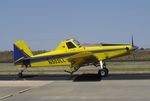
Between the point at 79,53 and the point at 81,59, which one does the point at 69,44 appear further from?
the point at 81,59

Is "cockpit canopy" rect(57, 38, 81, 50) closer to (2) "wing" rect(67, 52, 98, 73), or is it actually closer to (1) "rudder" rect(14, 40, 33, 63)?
(2) "wing" rect(67, 52, 98, 73)

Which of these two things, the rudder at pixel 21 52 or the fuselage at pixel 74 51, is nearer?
the fuselage at pixel 74 51

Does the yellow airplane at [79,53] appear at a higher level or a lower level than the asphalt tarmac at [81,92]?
higher

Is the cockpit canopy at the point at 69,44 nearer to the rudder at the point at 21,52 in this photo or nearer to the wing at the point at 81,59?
the wing at the point at 81,59

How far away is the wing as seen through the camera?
2393 centimetres

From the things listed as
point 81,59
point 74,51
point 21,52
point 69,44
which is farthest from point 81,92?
point 21,52

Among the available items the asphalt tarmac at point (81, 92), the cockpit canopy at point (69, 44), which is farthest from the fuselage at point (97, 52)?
the asphalt tarmac at point (81, 92)

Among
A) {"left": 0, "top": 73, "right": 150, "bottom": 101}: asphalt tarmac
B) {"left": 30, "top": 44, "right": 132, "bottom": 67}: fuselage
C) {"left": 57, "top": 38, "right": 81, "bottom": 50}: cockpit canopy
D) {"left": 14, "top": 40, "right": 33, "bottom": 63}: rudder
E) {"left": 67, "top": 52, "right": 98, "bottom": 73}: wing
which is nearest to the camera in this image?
{"left": 0, "top": 73, "right": 150, "bottom": 101}: asphalt tarmac

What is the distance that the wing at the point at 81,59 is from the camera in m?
23.9

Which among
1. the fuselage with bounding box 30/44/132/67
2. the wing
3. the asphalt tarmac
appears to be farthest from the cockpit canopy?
the asphalt tarmac

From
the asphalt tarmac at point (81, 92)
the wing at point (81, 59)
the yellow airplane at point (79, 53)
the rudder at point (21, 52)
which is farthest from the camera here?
the rudder at point (21, 52)

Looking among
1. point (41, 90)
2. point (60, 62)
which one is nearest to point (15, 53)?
point (60, 62)

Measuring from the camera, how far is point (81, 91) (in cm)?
1688

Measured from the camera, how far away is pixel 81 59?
24.6 m
